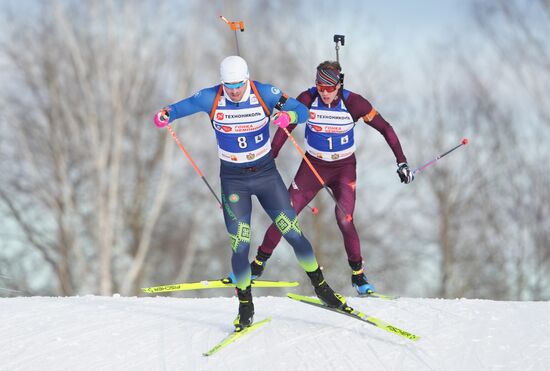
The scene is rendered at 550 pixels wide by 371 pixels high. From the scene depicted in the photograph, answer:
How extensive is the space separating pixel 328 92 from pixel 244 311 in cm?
199

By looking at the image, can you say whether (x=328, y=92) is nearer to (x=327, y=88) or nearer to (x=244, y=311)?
(x=327, y=88)

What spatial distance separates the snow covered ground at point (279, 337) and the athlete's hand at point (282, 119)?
1763 mm

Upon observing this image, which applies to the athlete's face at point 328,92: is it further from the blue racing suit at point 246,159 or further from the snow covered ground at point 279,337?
the snow covered ground at point 279,337

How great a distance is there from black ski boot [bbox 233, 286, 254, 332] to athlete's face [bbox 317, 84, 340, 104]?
1769 mm

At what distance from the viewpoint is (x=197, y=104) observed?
5.61 metres

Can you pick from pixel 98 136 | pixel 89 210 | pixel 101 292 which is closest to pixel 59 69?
pixel 98 136

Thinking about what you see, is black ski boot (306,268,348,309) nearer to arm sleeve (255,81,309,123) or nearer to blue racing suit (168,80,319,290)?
blue racing suit (168,80,319,290)

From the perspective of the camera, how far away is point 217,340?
236 inches

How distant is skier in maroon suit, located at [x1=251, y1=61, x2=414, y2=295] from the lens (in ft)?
20.9

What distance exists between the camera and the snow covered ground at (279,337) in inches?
218

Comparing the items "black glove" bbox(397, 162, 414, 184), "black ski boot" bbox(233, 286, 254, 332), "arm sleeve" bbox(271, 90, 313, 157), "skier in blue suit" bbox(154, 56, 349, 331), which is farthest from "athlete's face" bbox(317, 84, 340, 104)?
→ "black ski boot" bbox(233, 286, 254, 332)

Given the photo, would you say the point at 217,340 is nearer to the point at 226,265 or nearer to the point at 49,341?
the point at 49,341

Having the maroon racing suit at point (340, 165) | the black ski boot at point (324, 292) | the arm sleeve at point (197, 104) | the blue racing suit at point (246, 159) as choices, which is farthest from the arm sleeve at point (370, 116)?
the arm sleeve at point (197, 104)

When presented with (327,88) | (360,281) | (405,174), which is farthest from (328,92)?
(360,281)
